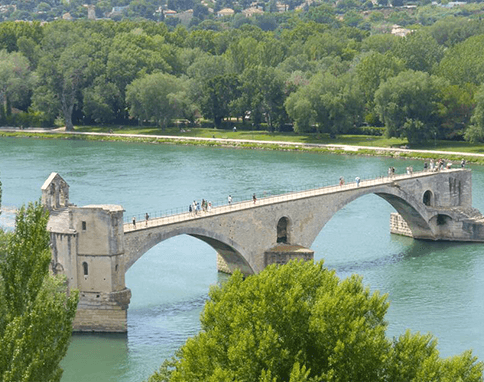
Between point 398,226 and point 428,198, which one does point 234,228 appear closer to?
point 398,226

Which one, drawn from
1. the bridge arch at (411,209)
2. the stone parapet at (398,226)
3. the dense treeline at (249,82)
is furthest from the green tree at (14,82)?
the bridge arch at (411,209)

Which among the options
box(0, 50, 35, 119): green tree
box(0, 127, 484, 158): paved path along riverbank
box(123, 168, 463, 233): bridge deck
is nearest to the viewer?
box(123, 168, 463, 233): bridge deck

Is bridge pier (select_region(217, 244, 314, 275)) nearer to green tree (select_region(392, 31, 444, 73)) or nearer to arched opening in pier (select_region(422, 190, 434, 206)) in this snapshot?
arched opening in pier (select_region(422, 190, 434, 206))

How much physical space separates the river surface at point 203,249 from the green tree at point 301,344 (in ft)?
43.8

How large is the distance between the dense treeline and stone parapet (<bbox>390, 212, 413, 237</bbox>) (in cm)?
3700

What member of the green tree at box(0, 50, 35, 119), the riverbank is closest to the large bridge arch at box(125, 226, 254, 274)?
the riverbank

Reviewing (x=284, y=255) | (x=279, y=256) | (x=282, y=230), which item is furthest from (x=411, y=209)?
(x=279, y=256)

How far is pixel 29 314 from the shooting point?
942 inches

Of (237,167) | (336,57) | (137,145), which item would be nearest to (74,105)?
(137,145)

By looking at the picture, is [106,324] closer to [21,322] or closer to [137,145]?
[21,322]

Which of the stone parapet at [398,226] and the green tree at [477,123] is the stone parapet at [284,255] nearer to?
the stone parapet at [398,226]

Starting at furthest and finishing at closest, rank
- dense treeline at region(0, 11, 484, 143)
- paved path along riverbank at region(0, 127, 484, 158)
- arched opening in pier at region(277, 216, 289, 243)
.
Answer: dense treeline at region(0, 11, 484, 143)
paved path along riverbank at region(0, 127, 484, 158)
arched opening in pier at region(277, 216, 289, 243)

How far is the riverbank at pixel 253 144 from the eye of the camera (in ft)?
331

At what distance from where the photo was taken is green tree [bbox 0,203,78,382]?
23.5 meters
